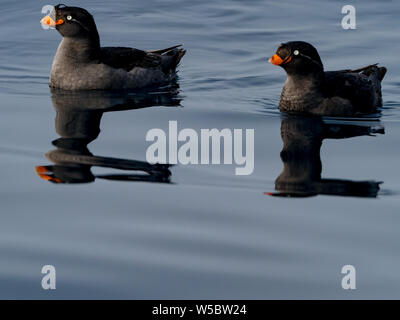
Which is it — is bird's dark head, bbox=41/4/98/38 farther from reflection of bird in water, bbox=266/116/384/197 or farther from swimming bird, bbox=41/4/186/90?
reflection of bird in water, bbox=266/116/384/197

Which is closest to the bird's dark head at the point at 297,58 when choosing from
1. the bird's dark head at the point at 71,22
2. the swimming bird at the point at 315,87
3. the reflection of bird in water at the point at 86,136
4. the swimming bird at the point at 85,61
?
the swimming bird at the point at 315,87

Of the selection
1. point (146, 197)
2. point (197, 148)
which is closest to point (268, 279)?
point (146, 197)

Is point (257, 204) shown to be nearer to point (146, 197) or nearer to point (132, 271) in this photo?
point (146, 197)

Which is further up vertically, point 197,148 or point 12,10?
point 12,10

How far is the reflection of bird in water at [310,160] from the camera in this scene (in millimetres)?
10309

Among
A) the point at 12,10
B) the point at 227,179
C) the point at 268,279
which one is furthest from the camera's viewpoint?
the point at 12,10

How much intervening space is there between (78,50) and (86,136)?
3426mm

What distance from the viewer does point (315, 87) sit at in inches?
540

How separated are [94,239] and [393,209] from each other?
9.73 feet

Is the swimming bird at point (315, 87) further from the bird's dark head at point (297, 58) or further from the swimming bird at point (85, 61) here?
the swimming bird at point (85, 61)

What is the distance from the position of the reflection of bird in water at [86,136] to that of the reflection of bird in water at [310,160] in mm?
1373

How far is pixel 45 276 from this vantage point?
8125 mm

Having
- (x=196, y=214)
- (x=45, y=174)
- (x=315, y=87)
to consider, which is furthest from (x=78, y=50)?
(x=196, y=214)
